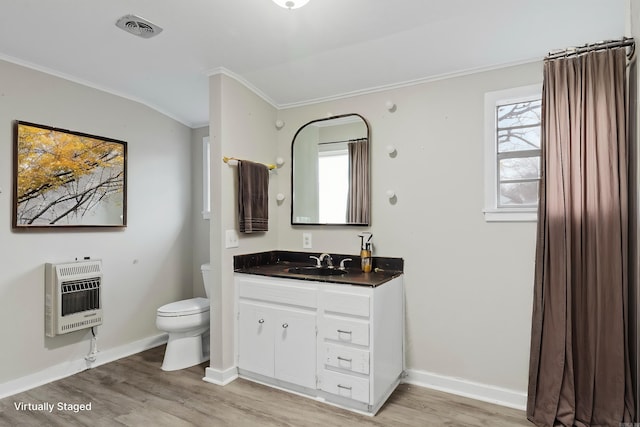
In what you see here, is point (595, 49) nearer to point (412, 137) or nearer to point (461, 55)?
point (461, 55)

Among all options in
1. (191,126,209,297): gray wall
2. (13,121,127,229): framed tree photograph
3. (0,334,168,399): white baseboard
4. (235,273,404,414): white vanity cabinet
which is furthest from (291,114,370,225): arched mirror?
(0,334,168,399): white baseboard

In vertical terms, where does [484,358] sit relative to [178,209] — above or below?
below

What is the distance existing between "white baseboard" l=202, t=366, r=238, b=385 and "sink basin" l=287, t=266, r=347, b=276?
2.89 feet

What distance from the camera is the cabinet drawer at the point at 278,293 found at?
8.35ft

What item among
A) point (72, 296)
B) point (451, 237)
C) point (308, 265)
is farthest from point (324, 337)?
point (72, 296)

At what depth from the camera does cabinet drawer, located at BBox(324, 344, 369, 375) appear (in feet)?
7.60

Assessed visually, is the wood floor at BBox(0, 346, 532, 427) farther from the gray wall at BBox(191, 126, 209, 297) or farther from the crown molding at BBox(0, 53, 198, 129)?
the crown molding at BBox(0, 53, 198, 129)

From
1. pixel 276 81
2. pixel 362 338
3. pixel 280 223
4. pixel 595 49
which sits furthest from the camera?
pixel 280 223

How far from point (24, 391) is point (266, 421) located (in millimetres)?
1775

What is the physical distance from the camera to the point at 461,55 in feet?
8.13

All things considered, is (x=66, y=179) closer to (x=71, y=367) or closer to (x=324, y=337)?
(x=71, y=367)

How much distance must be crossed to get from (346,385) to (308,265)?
43.0 inches

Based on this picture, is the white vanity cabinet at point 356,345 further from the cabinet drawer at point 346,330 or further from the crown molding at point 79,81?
the crown molding at point 79,81

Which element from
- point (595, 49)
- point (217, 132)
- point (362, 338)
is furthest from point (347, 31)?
point (362, 338)
